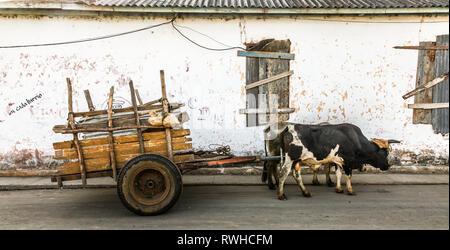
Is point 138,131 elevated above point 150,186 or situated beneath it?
elevated above

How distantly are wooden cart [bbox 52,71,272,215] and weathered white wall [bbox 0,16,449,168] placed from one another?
112 inches

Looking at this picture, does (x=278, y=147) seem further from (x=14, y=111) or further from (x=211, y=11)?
(x=14, y=111)

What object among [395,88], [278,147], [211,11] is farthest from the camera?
[395,88]

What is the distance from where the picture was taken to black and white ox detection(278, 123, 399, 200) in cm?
588

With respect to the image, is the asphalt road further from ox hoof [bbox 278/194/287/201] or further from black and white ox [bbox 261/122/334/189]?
black and white ox [bbox 261/122/334/189]

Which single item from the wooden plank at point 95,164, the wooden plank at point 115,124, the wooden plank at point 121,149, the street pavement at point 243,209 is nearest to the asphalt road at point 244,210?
the street pavement at point 243,209

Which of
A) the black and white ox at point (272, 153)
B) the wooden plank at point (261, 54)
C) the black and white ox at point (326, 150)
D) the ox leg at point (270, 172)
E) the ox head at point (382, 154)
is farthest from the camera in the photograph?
the wooden plank at point (261, 54)

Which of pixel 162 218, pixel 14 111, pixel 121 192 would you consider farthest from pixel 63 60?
pixel 162 218

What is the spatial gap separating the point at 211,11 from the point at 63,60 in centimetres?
380

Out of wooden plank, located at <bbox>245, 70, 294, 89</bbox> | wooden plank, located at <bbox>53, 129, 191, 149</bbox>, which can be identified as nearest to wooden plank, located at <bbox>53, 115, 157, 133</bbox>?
wooden plank, located at <bbox>53, 129, 191, 149</bbox>

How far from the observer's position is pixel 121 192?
15.7 ft

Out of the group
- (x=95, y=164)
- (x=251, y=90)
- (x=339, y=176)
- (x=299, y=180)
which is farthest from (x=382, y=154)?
(x=95, y=164)

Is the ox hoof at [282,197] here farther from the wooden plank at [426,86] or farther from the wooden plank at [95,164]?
the wooden plank at [426,86]

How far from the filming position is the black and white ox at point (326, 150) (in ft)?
19.3
